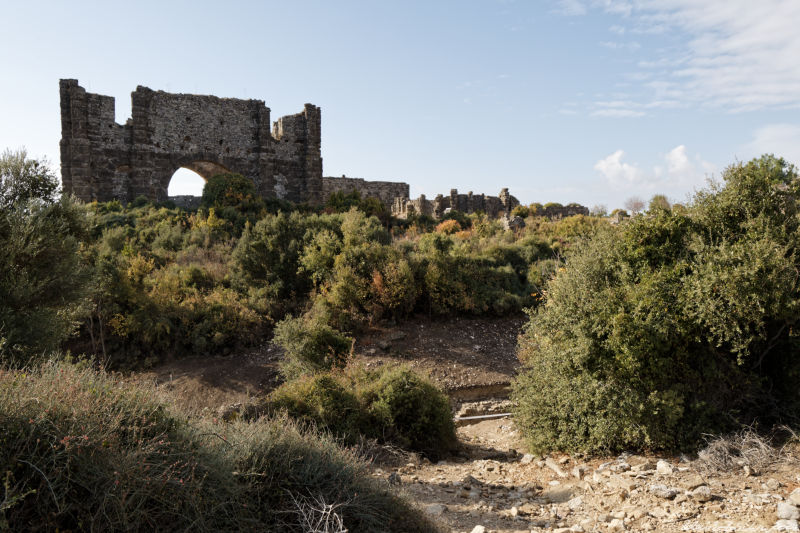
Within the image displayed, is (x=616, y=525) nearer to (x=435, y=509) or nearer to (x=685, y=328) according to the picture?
(x=435, y=509)

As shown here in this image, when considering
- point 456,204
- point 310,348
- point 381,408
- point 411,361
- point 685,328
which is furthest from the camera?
point 456,204

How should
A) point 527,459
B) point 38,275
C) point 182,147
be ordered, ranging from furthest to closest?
point 182,147 → point 38,275 → point 527,459

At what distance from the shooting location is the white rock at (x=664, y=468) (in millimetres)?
7173

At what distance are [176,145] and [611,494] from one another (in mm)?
25169

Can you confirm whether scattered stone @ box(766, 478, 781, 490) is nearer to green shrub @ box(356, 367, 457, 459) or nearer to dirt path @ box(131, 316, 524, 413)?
green shrub @ box(356, 367, 457, 459)

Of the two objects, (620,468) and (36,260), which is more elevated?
(36,260)

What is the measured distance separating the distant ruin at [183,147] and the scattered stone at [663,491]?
22.2 meters

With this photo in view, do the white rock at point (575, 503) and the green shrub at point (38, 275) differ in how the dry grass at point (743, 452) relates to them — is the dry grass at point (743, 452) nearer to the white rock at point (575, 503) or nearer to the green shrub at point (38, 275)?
the white rock at point (575, 503)

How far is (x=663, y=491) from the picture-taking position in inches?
260

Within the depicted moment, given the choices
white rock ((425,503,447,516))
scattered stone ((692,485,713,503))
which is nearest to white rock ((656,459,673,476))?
scattered stone ((692,485,713,503))

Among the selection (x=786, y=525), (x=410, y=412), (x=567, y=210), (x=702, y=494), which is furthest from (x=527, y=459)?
(x=567, y=210)

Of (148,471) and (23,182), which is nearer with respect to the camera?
(148,471)

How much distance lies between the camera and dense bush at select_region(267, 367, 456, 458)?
9.42 meters

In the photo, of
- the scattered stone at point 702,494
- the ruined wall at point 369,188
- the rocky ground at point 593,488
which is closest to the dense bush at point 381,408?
the rocky ground at point 593,488
